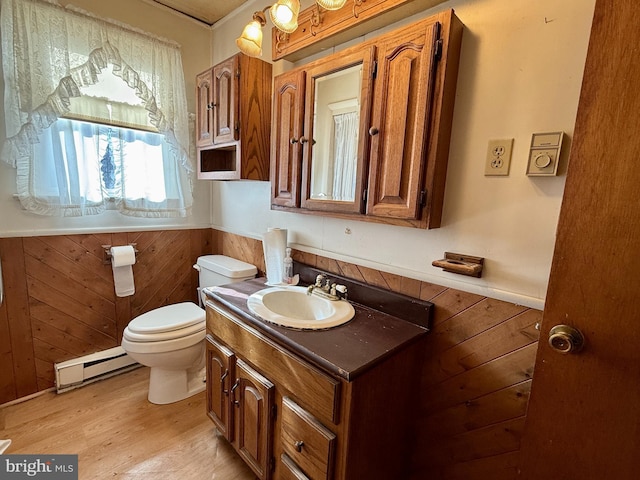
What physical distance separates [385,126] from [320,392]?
2.97 feet

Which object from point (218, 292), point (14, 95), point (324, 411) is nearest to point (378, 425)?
point (324, 411)

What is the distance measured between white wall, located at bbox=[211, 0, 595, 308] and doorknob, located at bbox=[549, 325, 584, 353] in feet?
0.76

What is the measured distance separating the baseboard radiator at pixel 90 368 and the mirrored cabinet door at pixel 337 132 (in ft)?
5.63

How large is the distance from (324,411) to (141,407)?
1.43 meters

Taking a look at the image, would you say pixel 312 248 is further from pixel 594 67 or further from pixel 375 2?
pixel 594 67

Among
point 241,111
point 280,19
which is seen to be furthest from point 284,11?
point 241,111

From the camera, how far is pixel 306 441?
37.2 inches

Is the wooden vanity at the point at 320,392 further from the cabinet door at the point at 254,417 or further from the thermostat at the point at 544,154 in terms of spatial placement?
the thermostat at the point at 544,154

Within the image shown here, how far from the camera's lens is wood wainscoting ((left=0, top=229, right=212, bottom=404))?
5.32 ft

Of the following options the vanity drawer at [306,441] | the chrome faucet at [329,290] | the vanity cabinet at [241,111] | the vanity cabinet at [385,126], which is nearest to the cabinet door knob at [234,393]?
the vanity drawer at [306,441]

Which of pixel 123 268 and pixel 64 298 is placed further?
pixel 123 268

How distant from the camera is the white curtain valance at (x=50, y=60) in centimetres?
145

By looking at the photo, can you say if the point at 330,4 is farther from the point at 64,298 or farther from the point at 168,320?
the point at 64,298

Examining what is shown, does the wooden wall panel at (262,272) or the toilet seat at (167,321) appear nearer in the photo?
the wooden wall panel at (262,272)
